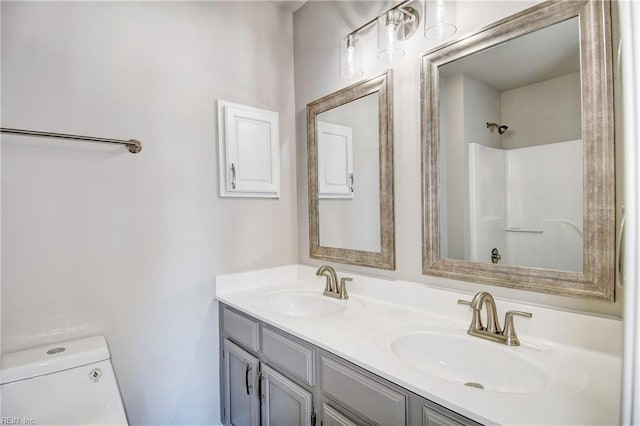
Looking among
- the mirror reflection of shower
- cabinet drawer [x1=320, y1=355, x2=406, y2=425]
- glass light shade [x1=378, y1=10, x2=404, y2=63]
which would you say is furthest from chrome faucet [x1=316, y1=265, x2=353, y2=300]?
glass light shade [x1=378, y1=10, x2=404, y2=63]

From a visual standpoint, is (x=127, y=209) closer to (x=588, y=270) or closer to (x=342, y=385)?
(x=342, y=385)

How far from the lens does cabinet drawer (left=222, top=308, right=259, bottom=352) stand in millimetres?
1589

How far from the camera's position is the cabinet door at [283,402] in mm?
1291

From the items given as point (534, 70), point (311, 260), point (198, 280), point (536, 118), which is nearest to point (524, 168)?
point (536, 118)

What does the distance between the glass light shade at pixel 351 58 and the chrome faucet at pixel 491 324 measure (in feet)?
4.03

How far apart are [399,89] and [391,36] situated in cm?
24

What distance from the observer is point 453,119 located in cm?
139

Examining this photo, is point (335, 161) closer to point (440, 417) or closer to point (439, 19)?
point (439, 19)

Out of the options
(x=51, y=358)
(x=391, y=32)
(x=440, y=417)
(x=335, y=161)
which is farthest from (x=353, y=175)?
(x=51, y=358)

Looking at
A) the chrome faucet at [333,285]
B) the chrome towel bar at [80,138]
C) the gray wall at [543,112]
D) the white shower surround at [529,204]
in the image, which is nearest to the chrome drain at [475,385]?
the white shower surround at [529,204]

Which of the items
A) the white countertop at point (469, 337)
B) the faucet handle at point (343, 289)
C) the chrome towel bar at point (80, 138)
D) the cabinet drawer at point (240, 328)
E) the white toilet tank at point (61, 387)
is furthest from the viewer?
the faucet handle at point (343, 289)

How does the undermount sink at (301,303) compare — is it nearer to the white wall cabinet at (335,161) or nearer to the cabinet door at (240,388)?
the cabinet door at (240,388)

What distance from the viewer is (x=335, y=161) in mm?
1947

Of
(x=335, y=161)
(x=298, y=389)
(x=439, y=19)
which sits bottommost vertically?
(x=298, y=389)
